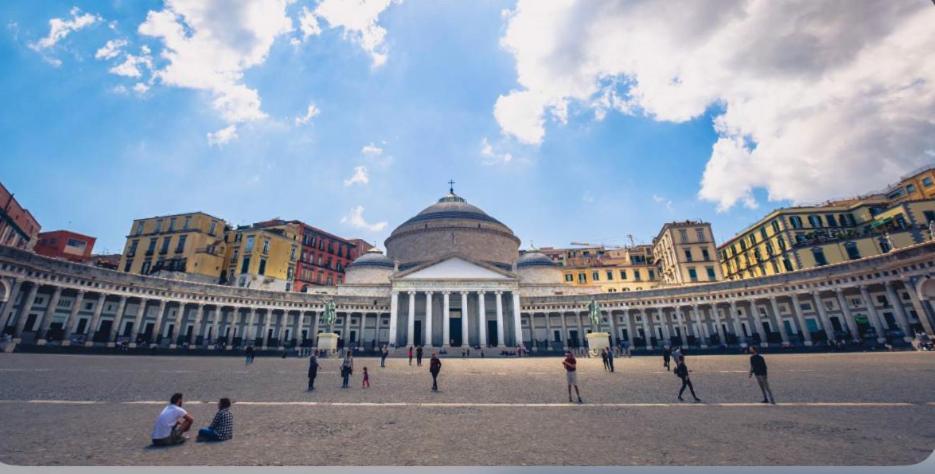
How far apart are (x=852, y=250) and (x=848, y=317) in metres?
12.6

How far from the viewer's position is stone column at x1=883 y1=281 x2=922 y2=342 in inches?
1053

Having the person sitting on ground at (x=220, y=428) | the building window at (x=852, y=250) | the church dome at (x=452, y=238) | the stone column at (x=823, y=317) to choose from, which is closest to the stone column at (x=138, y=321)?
the church dome at (x=452, y=238)

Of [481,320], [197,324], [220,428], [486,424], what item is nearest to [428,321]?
[481,320]

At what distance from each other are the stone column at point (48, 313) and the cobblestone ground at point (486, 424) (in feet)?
66.4

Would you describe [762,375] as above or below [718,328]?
below

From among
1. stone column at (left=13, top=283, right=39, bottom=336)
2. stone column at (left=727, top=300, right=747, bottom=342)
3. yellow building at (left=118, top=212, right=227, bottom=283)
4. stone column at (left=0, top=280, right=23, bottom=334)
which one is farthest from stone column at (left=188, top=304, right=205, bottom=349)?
stone column at (left=727, top=300, right=747, bottom=342)

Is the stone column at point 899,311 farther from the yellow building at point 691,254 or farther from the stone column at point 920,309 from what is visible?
the yellow building at point 691,254

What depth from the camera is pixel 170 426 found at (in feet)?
18.5

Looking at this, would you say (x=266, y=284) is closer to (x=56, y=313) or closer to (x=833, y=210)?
(x=56, y=313)

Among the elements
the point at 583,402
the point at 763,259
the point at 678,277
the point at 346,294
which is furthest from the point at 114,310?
the point at 763,259

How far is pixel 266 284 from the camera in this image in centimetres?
4534

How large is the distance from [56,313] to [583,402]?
3977 centimetres

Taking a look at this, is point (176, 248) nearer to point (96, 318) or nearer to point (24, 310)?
point (96, 318)

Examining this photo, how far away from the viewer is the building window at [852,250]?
1495 inches
